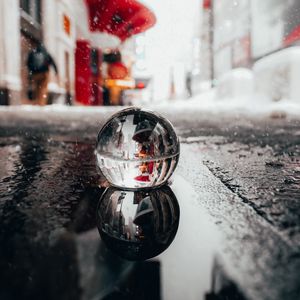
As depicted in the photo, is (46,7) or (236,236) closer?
(236,236)

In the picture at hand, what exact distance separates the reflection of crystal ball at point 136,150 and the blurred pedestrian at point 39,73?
9941 millimetres

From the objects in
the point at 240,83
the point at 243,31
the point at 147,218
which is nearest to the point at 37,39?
the point at 240,83

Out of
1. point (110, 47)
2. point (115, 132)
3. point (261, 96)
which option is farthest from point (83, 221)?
point (110, 47)

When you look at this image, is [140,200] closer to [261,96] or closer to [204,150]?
[204,150]

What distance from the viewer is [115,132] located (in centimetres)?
76

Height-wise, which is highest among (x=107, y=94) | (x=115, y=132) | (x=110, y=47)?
(x=110, y=47)

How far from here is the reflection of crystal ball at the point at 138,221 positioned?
1.62 ft

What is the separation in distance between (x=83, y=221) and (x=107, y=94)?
637 inches

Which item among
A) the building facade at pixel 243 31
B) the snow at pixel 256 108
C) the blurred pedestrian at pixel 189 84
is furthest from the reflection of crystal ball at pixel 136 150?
the blurred pedestrian at pixel 189 84

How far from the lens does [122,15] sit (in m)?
10.7

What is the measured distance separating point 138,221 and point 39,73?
10519 mm

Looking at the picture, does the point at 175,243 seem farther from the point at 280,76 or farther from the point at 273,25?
the point at 273,25

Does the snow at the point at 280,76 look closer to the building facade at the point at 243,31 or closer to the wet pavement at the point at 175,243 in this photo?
the building facade at the point at 243,31

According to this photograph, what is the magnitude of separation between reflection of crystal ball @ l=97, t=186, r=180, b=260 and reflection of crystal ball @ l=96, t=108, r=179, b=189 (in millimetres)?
42
